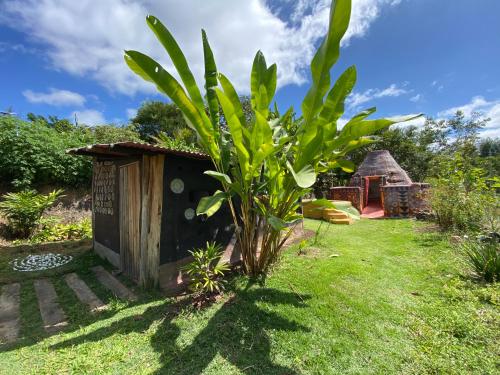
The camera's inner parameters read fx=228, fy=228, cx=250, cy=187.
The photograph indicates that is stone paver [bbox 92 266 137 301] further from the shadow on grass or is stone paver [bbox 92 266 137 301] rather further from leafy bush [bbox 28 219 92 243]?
leafy bush [bbox 28 219 92 243]

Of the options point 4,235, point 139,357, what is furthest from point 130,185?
point 4,235

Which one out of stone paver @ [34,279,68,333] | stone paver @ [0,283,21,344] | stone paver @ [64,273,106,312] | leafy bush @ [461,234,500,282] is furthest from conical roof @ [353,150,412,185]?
stone paver @ [0,283,21,344]

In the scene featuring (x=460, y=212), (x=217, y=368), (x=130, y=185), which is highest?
(x=130, y=185)

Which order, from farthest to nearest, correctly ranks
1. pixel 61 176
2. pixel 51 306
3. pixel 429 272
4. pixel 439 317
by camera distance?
pixel 61 176 < pixel 429 272 < pixel 51 306 < pixel 439 317

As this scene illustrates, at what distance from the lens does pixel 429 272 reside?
4.29 m

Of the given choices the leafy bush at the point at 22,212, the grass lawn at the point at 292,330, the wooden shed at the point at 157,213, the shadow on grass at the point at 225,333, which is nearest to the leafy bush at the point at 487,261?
the grass lawn at the point at 292,330

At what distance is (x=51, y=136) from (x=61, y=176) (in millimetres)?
1603

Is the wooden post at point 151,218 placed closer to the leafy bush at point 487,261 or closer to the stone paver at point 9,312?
the stone paver at point 9,312

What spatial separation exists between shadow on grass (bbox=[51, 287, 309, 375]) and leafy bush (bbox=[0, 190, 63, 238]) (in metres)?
6.20

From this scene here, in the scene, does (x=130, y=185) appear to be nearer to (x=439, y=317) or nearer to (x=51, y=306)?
(x=51, y=306)

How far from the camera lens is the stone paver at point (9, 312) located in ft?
9.07

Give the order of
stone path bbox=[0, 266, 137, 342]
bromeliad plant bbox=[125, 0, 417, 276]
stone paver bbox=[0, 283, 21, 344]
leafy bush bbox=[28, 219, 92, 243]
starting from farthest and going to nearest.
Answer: leafy bush bbox=[28, 219, 92, 243] < stone path bbox=[0, 266, 137, 342] < stone paver bbox=[0, 283, 21, 344] < bromeliad plant bbox=[125, 0, 417, 276]

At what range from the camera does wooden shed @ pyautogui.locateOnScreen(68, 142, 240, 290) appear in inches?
148

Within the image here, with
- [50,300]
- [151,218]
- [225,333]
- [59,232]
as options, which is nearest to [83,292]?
[50,300]
